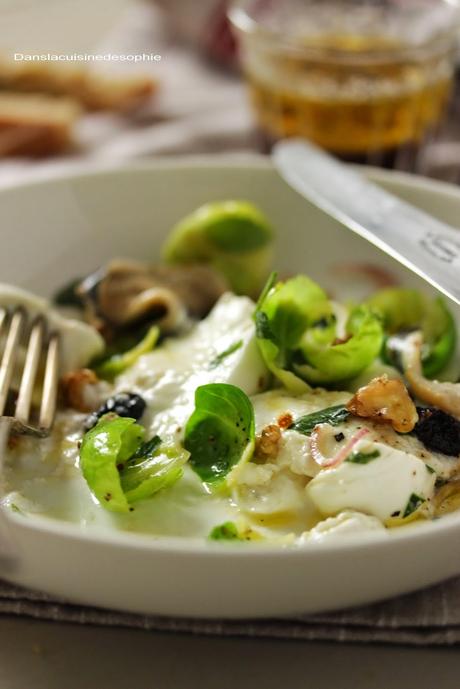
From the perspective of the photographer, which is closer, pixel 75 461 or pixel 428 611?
pixel 428 611

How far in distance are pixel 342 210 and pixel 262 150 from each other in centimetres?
140

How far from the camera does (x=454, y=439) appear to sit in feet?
6.19

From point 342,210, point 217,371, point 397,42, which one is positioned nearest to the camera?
point 217,371

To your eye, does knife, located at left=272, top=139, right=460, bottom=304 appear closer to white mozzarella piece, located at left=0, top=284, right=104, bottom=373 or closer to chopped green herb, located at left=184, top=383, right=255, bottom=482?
chopped green herb, located at left=184, top=383, right=255, bottom=482

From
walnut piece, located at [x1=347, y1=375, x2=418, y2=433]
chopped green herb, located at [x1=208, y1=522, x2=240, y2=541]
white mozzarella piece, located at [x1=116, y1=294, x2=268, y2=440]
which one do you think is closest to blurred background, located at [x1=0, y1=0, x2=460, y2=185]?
white mozzarella piece, located at [x1=116, y1=294, x2=268, y2=440]

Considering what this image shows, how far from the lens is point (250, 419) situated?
1862 mm

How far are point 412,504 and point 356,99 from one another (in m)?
2.01

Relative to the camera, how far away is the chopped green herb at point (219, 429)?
1859 millimetres

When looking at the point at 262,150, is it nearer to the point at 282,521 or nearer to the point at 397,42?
the point at 397,42

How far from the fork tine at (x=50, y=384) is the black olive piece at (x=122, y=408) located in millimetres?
85

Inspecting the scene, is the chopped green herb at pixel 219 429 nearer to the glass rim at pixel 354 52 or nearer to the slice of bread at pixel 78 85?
the glass rim at pixel 354 52

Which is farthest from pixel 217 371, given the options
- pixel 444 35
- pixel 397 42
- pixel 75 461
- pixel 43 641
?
pixel 397 42

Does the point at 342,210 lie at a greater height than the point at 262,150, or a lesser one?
greater

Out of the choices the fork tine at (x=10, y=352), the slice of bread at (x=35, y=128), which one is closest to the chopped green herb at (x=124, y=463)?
the fork tine at (x=10, y=352)
